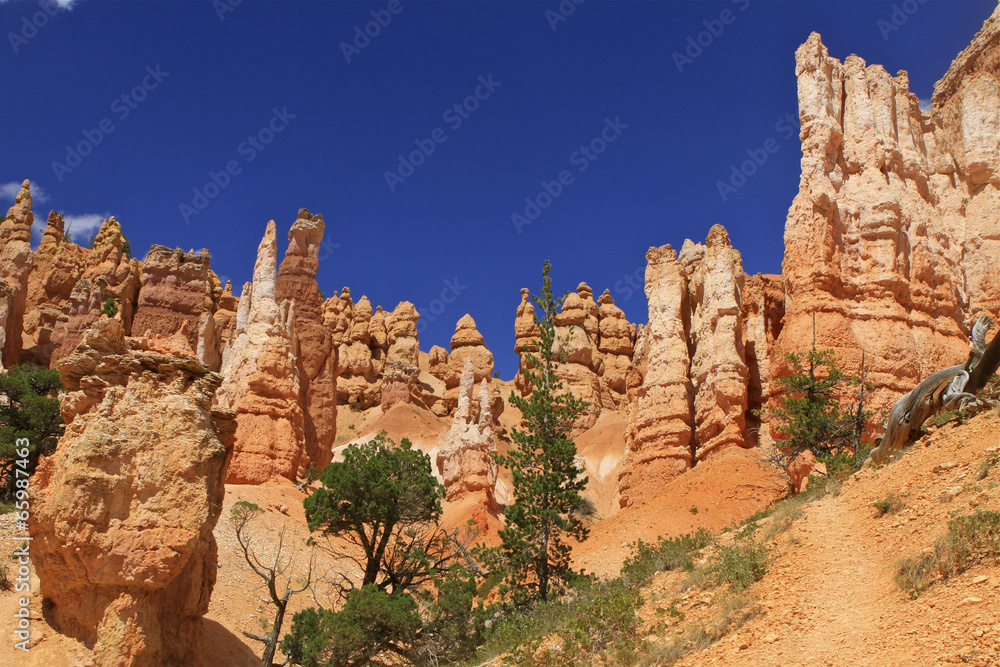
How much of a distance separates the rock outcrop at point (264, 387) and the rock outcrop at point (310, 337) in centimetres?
72

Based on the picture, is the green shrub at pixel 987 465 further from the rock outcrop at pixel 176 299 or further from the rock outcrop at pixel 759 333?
the rock outcrop at pixel 176 299

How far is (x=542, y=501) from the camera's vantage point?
22.4 meters

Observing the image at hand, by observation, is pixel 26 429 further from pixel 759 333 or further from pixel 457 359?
pixel 457 359

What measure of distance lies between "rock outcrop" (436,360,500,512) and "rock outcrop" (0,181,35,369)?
1049 inches

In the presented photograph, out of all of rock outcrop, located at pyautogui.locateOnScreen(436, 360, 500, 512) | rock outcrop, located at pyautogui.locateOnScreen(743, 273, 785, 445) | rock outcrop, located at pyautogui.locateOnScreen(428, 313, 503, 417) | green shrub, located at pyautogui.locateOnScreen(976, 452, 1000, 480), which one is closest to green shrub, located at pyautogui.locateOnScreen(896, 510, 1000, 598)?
green shrub, located at pyautogui.locateOnScreen(976, 452, 1000, 480)

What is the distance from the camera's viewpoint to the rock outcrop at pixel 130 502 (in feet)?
43.1

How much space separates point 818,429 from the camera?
21812 mm

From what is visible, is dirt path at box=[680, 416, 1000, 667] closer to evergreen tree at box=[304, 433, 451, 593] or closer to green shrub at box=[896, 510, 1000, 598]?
green shrub at box=[896, 510, 1000, 598]

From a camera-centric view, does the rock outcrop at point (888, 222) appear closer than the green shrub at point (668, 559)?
No

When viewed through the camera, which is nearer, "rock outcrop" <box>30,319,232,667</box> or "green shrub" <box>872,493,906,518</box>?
"green shrub" <box>872,493,906,518</box>

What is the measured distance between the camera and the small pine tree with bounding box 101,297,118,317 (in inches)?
1868

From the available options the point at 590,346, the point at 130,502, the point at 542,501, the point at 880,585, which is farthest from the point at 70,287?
the point at 880,585

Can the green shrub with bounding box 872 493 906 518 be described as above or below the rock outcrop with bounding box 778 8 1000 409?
below

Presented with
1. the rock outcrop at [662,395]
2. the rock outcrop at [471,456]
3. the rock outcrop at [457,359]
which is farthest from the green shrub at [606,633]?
the rock outcrop at [457,359]
